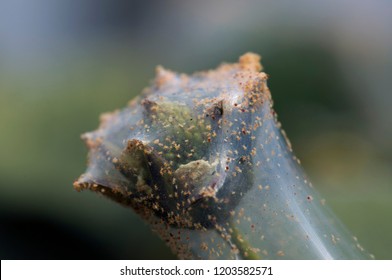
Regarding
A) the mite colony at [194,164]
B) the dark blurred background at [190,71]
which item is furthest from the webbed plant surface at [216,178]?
the dark blurred background at [190,71]

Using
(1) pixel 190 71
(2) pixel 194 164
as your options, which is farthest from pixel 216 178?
(1) pixel 190 71

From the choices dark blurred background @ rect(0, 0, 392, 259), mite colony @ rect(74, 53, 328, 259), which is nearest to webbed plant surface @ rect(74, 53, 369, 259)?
mite colony @ rect(74, 53, 328, 259)

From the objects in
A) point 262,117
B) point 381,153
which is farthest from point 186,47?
point 262,117

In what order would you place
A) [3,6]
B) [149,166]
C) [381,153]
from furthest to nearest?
[3,6]
[381,153]
[149,166]

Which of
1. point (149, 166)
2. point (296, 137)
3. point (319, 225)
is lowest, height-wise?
point (319, 225)

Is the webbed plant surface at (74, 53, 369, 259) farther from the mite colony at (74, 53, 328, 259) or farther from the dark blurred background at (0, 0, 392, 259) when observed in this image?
the dark blurred background at (0, 0, 392, 259)

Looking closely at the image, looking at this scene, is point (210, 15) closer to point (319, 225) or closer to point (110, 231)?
point (110, 231)

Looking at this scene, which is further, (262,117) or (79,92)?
(79,92)

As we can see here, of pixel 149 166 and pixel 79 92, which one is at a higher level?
pixel 79 92
